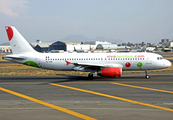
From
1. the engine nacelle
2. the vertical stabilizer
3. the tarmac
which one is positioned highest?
the vertical stabilizer

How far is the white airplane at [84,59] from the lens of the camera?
3162cm

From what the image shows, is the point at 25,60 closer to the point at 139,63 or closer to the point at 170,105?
the point at 139,63

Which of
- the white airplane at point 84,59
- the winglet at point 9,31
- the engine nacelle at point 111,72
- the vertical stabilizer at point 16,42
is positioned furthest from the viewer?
the vertical stabilizer at point 16,42

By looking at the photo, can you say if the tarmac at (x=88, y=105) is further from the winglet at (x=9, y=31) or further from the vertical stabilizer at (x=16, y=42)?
the winglet at (x=9, y=31)

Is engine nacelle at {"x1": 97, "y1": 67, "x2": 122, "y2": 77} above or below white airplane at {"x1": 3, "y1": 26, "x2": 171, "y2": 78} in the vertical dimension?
below

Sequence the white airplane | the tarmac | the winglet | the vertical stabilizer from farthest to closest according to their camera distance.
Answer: the vertical stabilizer
the winglet
the white airplane
the tarmac

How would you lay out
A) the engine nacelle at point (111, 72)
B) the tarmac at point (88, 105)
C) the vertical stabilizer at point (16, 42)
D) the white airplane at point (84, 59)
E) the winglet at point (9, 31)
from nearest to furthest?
the tarmac at point (88, 105), the engine nacelle at point (111, 72), the white airplane at point (84, 59), the winglet at point (9, 31), the vertical stabilizer at point (16, 42)

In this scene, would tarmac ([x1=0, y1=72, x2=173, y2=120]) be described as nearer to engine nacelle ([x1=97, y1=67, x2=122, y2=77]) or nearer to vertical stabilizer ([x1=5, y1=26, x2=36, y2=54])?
engine nacelle ([x1=97, y1=67, x2=122, y2=77])

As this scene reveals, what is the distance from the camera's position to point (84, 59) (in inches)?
1286

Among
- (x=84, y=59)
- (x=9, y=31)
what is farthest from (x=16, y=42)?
(x=84, y=59)

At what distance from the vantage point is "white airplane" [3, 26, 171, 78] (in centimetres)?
3162

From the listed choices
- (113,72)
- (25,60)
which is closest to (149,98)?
(113,72)

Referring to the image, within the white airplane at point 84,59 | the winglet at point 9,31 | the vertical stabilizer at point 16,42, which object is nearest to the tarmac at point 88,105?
the white airplane at point 84,59

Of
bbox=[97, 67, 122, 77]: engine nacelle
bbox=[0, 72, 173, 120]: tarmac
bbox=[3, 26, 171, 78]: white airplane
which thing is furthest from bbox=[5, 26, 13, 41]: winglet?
bbox=[97, 67, 122, 77]: engine nacelle
